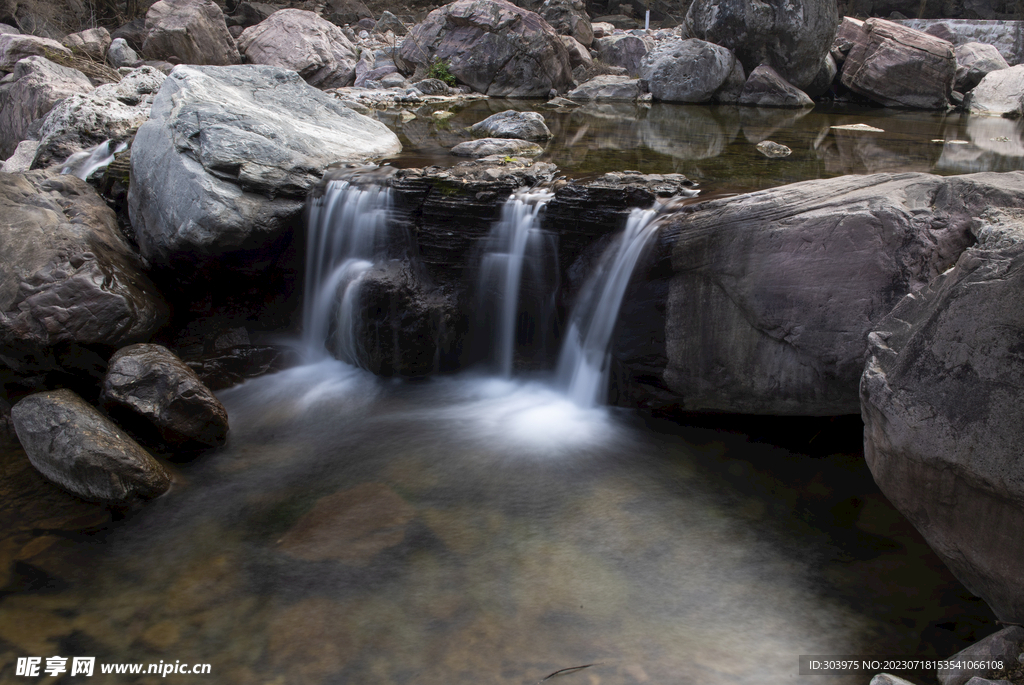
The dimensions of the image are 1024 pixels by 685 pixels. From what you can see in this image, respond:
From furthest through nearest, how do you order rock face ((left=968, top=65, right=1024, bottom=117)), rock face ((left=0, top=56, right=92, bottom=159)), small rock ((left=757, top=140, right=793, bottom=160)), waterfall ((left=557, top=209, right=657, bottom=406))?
rock face ((left=968, top=65, right=1024, bottom=117)) → rock face ((left=0, top=56, right=92, bottom=159)) → small rock ((left=757, top=140, right=793, bottom=160)) → waterfall ((left=557, top=209, right=657, bottom=406))

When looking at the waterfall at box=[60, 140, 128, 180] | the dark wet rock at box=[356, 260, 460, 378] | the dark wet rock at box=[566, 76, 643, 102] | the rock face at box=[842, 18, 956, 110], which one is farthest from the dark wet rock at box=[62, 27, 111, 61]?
the rock face at box=[842, 18, 956, 110]

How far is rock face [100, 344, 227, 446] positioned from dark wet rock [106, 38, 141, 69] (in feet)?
36.1

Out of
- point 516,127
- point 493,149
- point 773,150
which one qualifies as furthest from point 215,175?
point 773,150

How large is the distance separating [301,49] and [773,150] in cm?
1099

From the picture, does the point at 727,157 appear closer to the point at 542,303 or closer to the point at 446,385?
the point at 542,303

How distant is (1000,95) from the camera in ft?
43.6

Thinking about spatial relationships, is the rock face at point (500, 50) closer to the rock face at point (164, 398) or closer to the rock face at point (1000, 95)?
the rock face at point (1000, 95)

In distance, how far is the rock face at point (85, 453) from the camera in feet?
13.4

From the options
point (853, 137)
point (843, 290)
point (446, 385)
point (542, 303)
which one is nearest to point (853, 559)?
point (843, 290)

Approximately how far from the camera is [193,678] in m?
3.00

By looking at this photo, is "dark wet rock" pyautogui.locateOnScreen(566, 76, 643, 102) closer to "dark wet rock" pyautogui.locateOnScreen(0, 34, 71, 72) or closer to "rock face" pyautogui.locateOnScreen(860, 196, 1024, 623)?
"dark wet rock" pyautogui.locateOnScreen(0, 34, 71, 72)

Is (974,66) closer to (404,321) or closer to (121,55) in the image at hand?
(404,321)

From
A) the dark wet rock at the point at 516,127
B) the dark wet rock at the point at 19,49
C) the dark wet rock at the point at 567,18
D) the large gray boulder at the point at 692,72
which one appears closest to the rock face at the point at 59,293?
the dark wet rock at the point at 516,127

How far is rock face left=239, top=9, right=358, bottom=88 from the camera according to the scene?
1426 centimetres
